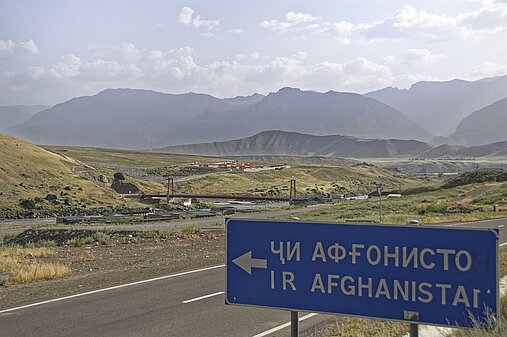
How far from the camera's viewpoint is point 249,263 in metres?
4.99

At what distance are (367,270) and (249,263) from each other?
938 mm

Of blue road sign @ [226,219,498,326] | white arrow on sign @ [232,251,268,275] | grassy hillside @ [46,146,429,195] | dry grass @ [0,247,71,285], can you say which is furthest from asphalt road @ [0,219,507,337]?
grassy hillside @ [46,146,429,195]

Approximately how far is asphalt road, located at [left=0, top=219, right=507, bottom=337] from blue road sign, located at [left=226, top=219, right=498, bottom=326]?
11.2ft

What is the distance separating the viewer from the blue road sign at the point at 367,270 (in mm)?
4266

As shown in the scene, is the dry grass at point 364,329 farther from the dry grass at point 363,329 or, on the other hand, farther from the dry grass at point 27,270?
the dry grass at point 27,270

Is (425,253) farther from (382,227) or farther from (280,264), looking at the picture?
(280,264)

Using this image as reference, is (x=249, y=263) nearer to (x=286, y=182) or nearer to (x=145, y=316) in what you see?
(x=145, y=316)

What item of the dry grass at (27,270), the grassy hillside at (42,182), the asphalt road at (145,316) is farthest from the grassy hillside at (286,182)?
the asphalt road at (145,316)

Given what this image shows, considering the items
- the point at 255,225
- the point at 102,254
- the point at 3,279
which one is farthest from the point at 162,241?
the point at 255,225

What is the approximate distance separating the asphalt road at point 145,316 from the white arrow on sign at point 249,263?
11.7ft

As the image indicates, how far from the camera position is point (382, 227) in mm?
4547

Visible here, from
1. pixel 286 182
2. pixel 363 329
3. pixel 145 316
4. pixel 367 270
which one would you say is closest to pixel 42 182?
pixel 286 182

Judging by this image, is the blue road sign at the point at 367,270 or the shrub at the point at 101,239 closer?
the blue road sign at the point at 367,270

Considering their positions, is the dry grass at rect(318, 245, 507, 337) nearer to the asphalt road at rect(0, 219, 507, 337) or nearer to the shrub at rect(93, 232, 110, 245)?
the asphalt road at rect(0, 219, 507, 337)
